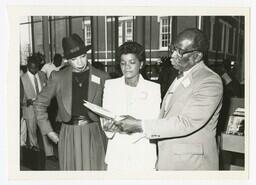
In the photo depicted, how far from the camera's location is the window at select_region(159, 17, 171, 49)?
2.05 m

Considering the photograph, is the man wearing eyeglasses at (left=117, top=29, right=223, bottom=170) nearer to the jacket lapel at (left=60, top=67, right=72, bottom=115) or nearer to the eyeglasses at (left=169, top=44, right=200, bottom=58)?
the eyeglasses at (left=169, top=44, right=200, bottom=58)

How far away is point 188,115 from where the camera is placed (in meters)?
2.01

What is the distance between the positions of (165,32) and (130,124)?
0.62 metres

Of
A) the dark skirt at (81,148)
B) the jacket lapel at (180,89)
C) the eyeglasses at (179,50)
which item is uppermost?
the eyeglasses at (179,50)

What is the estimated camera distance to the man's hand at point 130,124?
81.5 inches

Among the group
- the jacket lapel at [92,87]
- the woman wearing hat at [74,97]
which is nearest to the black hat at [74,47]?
the woman wearing hat at [74,97]

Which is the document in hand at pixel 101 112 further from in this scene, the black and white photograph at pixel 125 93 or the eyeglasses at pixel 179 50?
the eyeglasses at pixel 179 50

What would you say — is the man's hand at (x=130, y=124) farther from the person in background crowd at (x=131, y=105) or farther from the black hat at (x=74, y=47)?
the black hat at (x=74, y=47)

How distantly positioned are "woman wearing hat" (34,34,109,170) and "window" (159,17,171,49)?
412mm

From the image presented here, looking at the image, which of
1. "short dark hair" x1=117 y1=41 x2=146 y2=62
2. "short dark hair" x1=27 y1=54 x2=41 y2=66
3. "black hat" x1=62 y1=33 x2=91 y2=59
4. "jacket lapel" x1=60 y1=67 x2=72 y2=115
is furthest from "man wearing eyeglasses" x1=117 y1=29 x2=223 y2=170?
"short dark hair" x1=27 y1=54 x2=41 y2=66

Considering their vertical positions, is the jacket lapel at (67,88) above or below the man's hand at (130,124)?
above

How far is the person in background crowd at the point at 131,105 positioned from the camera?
2049mm

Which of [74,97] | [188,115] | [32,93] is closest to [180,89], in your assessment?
[188,115]
